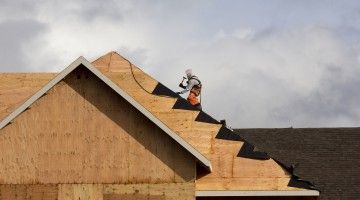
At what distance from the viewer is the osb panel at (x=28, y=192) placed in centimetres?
1531

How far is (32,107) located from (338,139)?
17.9 m

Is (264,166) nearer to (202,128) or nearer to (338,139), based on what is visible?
(202,128)

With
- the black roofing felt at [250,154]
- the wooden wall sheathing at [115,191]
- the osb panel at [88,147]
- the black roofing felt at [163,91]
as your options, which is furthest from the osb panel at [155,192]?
the black roofing felt at [163,91]

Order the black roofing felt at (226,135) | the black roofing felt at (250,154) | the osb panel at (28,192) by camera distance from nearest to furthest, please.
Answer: the osb panel at (28,192), the black roofing felt at (250,154), the black roofing felt at (226,135)

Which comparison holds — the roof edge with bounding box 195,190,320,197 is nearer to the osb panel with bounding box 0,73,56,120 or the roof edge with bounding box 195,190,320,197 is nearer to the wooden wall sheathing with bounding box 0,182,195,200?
the wooden wall sheathing with bounding box 0,182,195,200

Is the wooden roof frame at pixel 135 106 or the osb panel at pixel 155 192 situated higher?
the wooden roof frame at pixel 135 106

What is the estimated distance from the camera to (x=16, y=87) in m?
17.5

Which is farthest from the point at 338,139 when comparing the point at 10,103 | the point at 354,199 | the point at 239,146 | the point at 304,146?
the point at 10,103

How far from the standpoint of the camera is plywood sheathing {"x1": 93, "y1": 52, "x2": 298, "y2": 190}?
15.8 m

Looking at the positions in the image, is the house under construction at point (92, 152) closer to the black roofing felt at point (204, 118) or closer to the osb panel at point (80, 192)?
the osb panel at point (80, 192)

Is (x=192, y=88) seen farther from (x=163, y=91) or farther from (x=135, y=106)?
(x=135, y=106)

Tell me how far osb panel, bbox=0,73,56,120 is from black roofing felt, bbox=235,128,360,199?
1239cm

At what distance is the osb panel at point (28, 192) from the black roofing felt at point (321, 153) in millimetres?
13496

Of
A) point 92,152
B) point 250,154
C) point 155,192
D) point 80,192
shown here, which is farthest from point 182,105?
point 80,192
